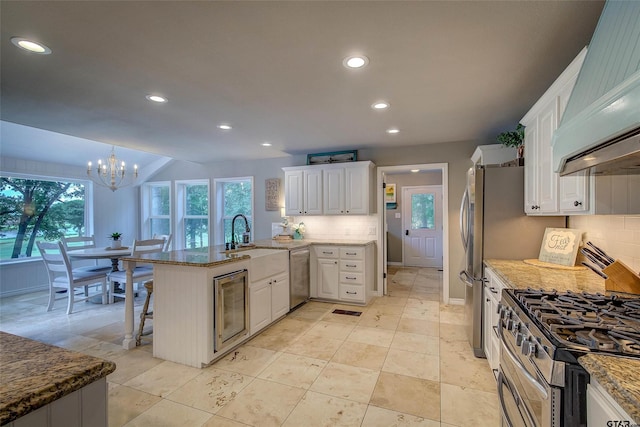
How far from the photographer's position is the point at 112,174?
4.43m

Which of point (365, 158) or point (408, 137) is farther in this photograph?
point (365, 158)

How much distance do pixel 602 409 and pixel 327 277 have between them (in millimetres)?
3614

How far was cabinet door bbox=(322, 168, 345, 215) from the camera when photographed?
180 inches

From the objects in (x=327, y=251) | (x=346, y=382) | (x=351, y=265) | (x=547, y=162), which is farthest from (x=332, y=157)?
(x=346, y=382)

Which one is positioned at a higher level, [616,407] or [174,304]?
[616,407]

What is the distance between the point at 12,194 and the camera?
491 cm

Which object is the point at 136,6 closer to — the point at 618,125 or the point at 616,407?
the point at 618,125

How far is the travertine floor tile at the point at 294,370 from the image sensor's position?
7.57 feet

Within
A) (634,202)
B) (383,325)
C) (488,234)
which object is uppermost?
(634,202)

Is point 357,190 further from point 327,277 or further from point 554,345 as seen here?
point 554,345

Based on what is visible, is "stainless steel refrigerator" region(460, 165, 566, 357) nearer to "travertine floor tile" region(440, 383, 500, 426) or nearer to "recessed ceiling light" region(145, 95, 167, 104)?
"travertine floor tile" region(440, 383, 500, 426)

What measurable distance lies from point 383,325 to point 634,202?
99.2 inches

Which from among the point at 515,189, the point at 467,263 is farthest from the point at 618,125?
the point at 467,263

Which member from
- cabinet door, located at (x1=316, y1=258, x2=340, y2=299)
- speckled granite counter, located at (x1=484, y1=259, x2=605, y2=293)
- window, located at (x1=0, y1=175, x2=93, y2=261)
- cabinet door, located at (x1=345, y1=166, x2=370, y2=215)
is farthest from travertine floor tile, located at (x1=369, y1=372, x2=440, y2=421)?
window, located at (x1=0, y1=175, x2=93, y2=261)
